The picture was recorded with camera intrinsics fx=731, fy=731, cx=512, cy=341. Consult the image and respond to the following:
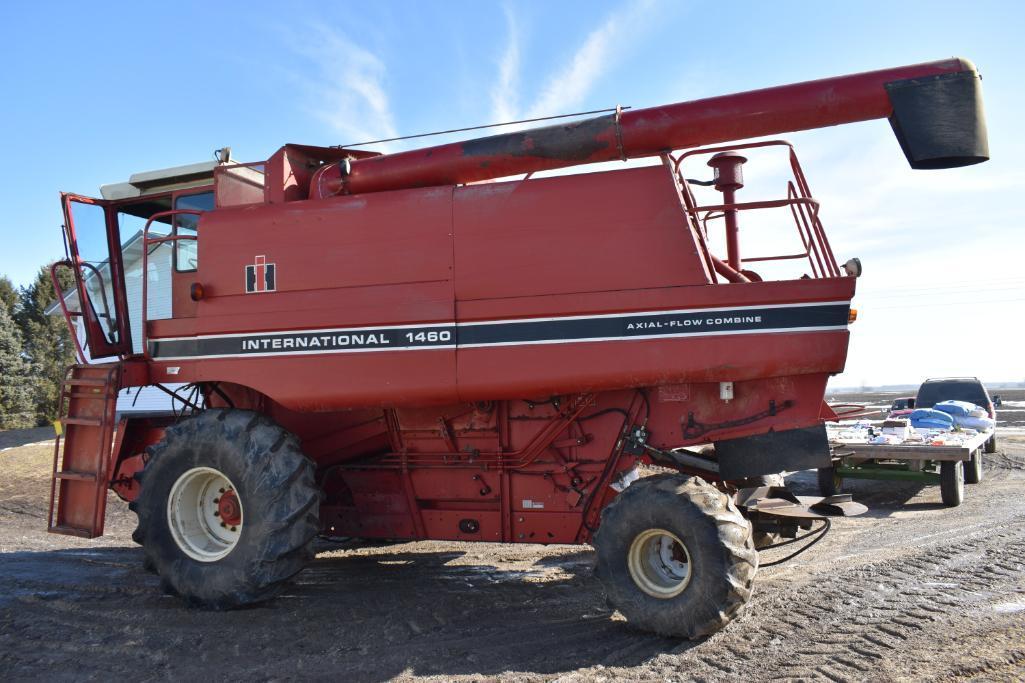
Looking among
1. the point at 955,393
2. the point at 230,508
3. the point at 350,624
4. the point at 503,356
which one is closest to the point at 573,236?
the point at 503,356

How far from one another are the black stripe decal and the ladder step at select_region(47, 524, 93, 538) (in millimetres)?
1623

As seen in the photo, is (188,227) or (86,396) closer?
(86,396)

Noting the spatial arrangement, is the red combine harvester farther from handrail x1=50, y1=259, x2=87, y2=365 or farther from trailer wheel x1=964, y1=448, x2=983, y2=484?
trailer wheel x1=964, y1=448, x2=983, y2=484

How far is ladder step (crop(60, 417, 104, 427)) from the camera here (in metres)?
6.16

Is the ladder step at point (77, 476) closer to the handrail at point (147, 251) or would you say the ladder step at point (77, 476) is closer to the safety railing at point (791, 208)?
the handrail at point (147, 251)

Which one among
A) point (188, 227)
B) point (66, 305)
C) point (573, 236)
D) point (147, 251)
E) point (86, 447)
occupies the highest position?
point (188, 227)

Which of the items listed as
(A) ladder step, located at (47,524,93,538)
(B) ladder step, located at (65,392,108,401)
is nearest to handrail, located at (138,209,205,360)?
(B) ladder step, located at (65,392,108,401)

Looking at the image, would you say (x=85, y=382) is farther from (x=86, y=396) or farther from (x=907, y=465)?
(x=907, y=465)

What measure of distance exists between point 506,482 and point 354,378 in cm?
141

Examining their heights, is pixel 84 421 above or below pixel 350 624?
above

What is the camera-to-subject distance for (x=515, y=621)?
5.19 meters

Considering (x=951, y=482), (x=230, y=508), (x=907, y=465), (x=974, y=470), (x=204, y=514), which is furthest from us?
(x=974, y=470)

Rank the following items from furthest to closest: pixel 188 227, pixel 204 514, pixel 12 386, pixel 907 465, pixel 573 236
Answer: pixel 12 386, pixel 907 465, pixel 188 227, pixel 204 514, pixel 573 236

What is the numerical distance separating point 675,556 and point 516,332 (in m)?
1.87
